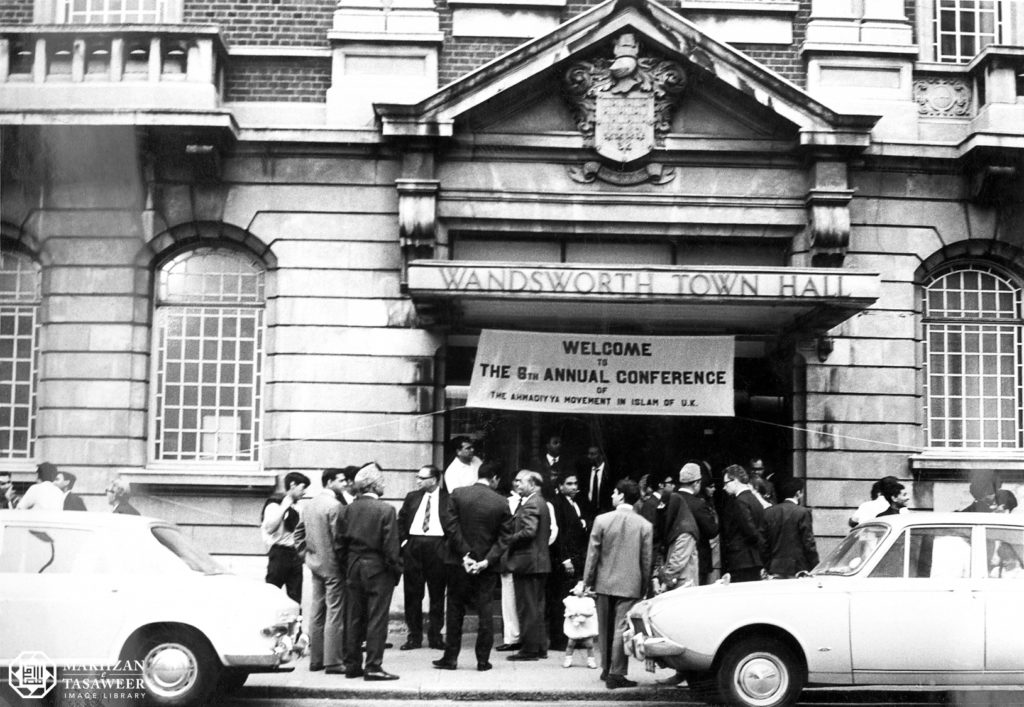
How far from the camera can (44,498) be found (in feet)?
42.2

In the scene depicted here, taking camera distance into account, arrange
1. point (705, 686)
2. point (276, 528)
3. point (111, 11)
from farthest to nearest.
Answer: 1. point (111, 11)
2. point (276, 528)
3. point (705, 686)

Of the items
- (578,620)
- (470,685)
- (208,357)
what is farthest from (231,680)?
(208,357)

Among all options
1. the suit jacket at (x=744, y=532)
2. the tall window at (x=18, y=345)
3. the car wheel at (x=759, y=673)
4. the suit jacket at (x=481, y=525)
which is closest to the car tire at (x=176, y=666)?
the suit jacket at (x=481, y=525)

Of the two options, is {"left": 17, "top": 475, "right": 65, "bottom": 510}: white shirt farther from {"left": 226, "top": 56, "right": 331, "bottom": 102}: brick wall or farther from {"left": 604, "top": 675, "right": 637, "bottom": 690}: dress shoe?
{"left": 604, "top": 675, "right": 637, "bottom": 690}: dress shoe

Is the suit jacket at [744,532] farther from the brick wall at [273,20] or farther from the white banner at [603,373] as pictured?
the brick wall at [273,20]

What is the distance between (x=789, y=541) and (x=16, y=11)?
11.1 meters

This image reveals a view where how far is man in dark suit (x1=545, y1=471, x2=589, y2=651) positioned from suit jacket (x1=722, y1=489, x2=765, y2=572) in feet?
5.28

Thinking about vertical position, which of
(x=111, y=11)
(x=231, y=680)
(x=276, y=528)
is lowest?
(x=231, y=680)

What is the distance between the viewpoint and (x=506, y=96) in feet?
49.5

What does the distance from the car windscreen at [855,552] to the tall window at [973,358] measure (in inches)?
210

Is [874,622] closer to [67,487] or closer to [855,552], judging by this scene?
[855,552]

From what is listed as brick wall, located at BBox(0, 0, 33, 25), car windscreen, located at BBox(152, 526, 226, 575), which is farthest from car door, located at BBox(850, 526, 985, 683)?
brick wall, located at BBox(0, 0, 33, 25)

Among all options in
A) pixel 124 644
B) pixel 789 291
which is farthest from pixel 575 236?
pixel 124 644

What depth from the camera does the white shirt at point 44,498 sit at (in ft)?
42.0
